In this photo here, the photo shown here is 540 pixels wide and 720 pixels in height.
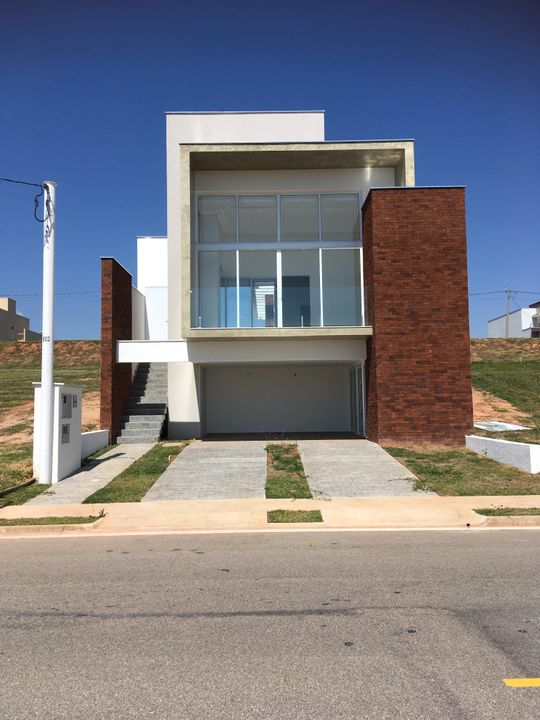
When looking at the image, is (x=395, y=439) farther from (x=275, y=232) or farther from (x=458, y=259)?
(x=275, y=232)

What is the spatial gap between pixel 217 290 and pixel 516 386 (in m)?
12.8

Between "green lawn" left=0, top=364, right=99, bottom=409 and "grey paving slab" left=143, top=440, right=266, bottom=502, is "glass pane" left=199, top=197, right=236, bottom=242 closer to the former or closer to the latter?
"grey paving slab" left=143, top=440, right=266, bottom=502

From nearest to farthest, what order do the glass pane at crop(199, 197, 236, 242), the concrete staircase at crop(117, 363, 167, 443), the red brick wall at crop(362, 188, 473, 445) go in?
the red brick wall at crop(362, 188, 473, 445) < the concrete staircase at crop(117, 363, 167, 443) < the glass pane at crop(199, 197, 236, 242)

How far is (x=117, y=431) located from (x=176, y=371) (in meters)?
2.77

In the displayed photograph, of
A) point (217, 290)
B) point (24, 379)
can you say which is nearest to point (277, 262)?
point (217, 290)

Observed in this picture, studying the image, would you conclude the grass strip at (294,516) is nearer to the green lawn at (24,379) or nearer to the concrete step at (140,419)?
the green lawn at (24,379)

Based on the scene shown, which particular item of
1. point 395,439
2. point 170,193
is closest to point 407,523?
point 395,439

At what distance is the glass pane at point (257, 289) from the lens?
59.3 feet

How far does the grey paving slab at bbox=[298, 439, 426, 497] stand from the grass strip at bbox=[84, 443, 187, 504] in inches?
135

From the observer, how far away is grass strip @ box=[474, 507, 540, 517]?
9.72 m

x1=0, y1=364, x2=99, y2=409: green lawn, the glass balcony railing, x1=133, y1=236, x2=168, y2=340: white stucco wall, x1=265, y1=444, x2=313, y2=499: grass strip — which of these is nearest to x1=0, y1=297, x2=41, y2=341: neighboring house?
x1=0, y1=364, x2=99, y2=409: green lawn

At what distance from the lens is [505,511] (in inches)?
389

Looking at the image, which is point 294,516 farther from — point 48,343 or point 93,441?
point 93,441

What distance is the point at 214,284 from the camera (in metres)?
18.8
